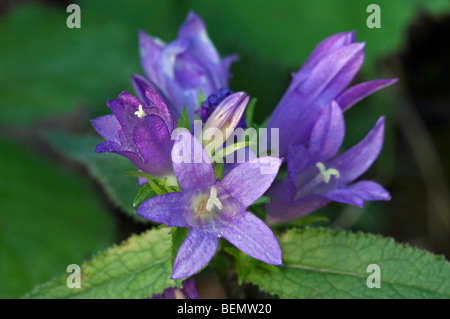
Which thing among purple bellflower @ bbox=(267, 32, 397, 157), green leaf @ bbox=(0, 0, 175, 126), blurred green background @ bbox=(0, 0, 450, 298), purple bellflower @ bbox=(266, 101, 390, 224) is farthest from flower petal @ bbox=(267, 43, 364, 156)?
green leaf @ bbox=(0, 0, 175, 126)

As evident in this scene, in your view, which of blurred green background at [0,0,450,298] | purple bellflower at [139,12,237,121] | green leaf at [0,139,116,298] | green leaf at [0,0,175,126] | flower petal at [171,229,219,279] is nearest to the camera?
flower petal at [171,229,219,279]

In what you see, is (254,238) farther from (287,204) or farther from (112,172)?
(112,172)

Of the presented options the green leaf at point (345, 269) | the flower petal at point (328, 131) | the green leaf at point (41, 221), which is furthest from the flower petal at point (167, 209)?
the green leaf at point (41, 221)

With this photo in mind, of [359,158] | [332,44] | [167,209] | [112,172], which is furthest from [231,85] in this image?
[167,209]

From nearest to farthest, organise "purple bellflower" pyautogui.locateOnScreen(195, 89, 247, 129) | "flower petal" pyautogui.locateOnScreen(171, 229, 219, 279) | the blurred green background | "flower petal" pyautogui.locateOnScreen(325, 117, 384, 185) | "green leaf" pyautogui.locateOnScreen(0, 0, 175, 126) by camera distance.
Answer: "flower petal" pyautogui.locateOnScreen(171, 229, 219, 279) → "purple bellflower" pyautogui.locateOnScreen(195, 89, 247, 129) → "flower petal" pyautogui.locateOnScreen(325, 117, 384, 185) → the blurred green background → "green leaf" pyautogui.locateOnScreen(0, 0, 175, 126)

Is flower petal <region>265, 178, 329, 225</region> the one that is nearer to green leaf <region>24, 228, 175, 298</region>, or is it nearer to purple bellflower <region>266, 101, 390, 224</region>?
purple bellflower <region>266, 101, 390, 224</region>
